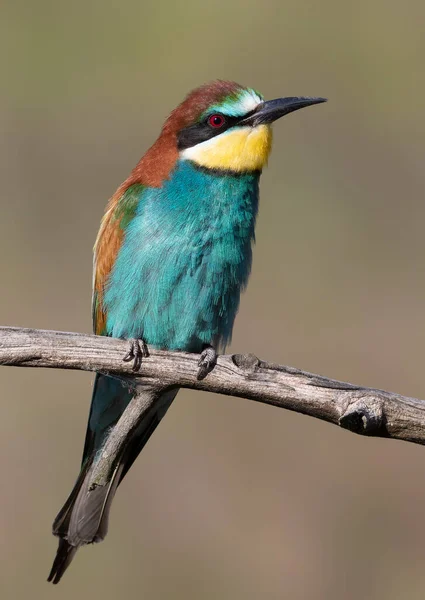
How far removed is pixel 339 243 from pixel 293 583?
1.83m

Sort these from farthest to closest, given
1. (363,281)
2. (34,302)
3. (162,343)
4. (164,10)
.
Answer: (164,10)
(363,281)
(34,302)
(162,343)

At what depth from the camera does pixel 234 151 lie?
2.97 m

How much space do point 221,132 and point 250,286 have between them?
6.27ft

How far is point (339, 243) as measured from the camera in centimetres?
502

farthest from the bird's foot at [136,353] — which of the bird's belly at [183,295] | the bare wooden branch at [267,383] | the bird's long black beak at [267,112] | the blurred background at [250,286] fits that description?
the blurred background at [250,286]

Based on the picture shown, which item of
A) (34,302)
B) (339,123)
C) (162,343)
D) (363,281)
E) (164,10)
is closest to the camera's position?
(162,343)

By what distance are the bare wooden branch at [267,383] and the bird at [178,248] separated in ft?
1.46

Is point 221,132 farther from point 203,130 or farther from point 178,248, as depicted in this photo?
point 178,248

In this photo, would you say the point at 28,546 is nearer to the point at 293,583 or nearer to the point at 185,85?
the point at 293,583

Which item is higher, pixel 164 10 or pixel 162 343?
pixel 164 10

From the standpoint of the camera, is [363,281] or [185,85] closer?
[363,281]

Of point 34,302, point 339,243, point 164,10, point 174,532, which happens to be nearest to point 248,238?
point 174,532

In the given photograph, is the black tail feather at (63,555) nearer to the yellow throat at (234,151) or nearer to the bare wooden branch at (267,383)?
the bare wooden branch at (267,383)

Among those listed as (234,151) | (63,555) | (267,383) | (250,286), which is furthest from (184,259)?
(250,286)
